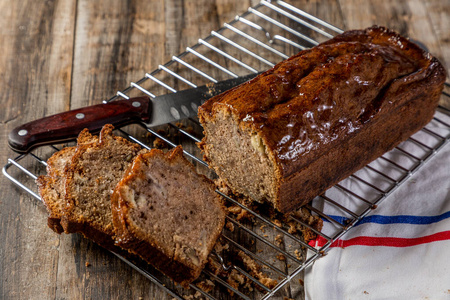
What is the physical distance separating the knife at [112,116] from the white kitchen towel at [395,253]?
3.90ft

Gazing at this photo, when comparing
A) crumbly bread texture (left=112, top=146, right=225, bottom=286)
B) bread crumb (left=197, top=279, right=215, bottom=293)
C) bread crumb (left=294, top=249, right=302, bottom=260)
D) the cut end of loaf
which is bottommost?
bread crumb (left=197, top=279, right=215, bottom=293)

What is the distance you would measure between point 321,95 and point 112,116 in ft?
4.69

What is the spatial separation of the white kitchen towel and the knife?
1188mm

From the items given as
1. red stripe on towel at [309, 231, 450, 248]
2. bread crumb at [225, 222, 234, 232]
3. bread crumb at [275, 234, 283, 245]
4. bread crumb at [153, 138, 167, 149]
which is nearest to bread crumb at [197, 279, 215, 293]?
bread crumb at [225, 222, 234, 232]

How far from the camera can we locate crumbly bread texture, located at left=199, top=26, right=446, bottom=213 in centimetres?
317

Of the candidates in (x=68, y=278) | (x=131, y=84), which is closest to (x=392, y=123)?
(x=131, y=84)

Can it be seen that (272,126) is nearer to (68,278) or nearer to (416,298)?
(416,298)

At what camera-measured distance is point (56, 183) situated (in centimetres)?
339

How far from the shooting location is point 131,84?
4.28m

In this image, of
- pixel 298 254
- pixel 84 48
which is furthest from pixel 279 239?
pixel 84 48

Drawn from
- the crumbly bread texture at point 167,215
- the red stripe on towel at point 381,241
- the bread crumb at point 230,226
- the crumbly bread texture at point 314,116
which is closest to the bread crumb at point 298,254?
the red stripe on towel at point 381,241

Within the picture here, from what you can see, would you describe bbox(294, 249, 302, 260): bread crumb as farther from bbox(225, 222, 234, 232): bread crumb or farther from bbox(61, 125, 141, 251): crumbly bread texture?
bbox(61, 125, 141, 251): crumbly bread texture

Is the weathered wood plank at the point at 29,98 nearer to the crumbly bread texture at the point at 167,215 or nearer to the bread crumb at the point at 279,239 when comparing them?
the crumbly bread texture at the point at 167,215

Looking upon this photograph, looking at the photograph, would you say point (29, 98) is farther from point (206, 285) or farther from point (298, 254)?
point (298, 254)
